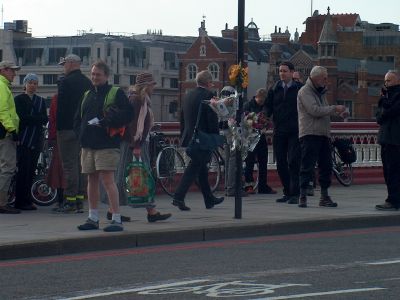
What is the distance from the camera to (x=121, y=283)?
10.7m

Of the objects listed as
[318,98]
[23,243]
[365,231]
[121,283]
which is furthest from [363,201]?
[121,283]

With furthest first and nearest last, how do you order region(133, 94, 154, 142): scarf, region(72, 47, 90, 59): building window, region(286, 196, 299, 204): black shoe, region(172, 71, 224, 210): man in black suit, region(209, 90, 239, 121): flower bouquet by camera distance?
region(72, 47, 90, 59): building window → region(286, 196, 299, 204): black shoe → region(172, 71, 224, 210): man in black suit → region(209, 90, 239, 121): flower bouquet → region(133, 94, 154, 142): scarf

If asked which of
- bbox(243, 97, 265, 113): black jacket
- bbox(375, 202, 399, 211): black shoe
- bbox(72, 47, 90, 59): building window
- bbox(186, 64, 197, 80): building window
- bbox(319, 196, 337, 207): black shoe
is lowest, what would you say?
bbox(375, 202, 399, 211): black shoe

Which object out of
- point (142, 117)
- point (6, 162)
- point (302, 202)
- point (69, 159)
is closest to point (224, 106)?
point (142, 117)

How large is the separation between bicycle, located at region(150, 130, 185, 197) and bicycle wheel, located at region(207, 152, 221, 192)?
77cm

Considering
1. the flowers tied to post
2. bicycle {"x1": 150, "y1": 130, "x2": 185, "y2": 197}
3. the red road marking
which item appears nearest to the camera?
the red road marking

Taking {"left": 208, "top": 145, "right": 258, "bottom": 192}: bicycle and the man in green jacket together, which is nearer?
the man in green jacket

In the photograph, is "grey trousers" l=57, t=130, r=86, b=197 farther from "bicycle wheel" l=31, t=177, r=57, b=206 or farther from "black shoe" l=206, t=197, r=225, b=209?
"black shoe" l=206, t=197, r=225, b=209

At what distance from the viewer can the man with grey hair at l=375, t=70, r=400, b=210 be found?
17.6 meters

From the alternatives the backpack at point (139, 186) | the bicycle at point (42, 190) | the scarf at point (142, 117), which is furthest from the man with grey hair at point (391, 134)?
the bicycle at point (42, 190)

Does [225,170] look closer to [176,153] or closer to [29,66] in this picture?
[176,153]

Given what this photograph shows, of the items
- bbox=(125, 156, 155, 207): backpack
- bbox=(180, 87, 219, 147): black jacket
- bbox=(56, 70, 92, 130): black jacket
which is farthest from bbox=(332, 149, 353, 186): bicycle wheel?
bbox=(125, 156, 155, 207): backpack

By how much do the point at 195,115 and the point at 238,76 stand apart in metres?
1.66

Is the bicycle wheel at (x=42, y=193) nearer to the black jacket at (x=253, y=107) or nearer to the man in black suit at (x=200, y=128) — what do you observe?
the man in black suit at (x=200, y=128)
